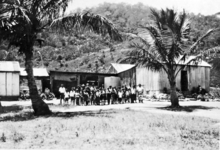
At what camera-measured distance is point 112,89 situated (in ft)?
70.0

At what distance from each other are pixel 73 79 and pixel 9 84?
6.39 m

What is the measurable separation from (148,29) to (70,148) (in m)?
11.5

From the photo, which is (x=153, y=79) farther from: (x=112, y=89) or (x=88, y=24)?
(x=88, y=24)

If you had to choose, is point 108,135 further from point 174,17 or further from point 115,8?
point 115,8

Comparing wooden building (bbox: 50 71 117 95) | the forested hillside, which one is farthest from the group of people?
the forested hillside

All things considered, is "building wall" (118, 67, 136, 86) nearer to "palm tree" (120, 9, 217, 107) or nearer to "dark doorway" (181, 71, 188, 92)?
"dark doorway" (181, 71, 188, 92)

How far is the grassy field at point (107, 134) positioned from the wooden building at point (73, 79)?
54.8 feet

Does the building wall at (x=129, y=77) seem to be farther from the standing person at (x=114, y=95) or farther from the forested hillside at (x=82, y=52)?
A: the forested hillside at (x=82, y=52)

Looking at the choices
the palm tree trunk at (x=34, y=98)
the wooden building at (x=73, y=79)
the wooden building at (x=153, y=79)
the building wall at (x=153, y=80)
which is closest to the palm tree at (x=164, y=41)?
the palm tree trunk at (x=34, y=98)

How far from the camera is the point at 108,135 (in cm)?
875

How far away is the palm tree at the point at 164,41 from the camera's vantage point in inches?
677

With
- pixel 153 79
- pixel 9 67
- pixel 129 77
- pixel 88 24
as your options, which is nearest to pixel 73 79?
pixel 129 77

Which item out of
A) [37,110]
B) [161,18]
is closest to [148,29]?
[161,18]

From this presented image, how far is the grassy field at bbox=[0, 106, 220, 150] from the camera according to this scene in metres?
7.63
